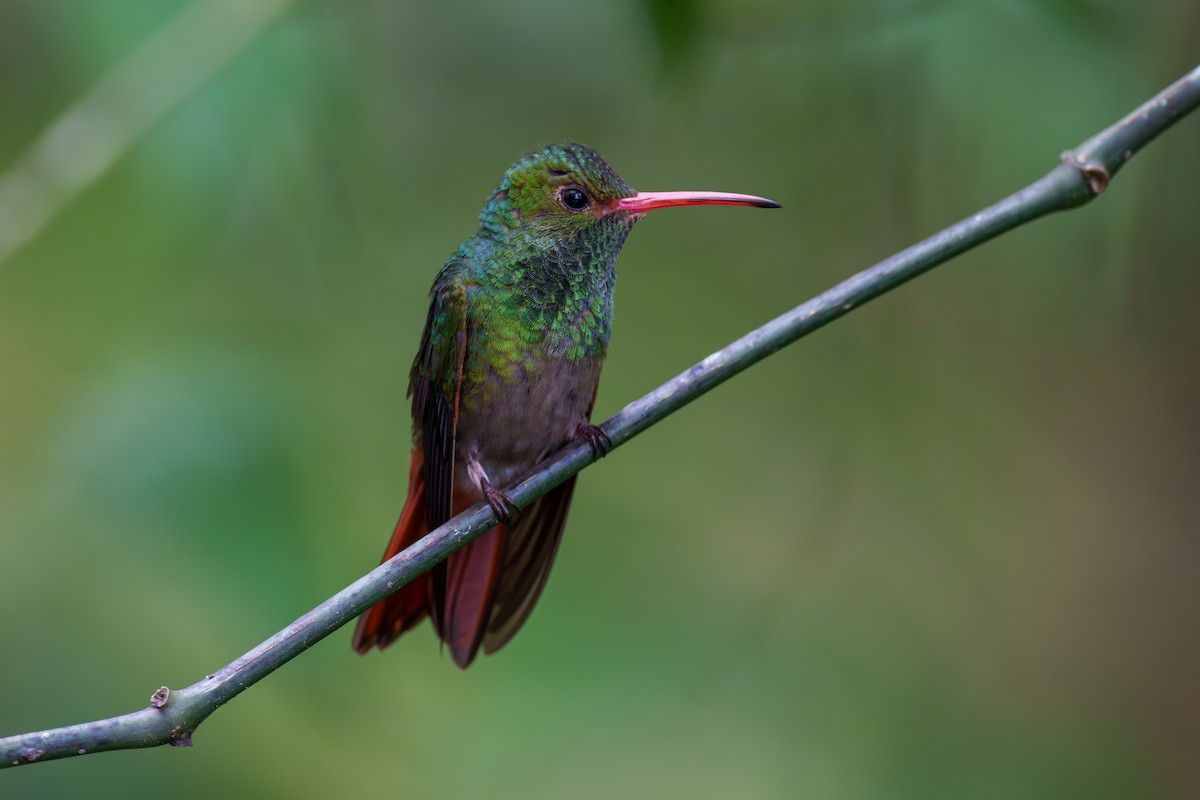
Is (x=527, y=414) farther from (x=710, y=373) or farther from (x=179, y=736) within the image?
(x=179, y=736)

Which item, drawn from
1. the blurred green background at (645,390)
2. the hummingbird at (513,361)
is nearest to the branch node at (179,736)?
the hummingbird at (513,361)

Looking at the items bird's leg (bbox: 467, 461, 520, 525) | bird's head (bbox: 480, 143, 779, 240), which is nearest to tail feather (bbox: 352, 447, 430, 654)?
bird's leg (bbox: 467, 461, 520, 525)

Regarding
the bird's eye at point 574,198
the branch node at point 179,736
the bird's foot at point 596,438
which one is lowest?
the branch node at point 179,736

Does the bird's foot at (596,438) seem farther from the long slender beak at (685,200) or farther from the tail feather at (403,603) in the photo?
the long slender beak at (685,200)

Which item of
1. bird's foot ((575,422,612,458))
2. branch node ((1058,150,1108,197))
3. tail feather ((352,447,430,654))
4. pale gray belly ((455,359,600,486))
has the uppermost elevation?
branch node ((1058,150,1108,197))

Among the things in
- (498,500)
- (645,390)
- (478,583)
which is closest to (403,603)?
(478,583)

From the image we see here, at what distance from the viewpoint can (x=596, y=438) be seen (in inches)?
80.8

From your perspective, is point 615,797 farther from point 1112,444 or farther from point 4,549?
point 1112,444

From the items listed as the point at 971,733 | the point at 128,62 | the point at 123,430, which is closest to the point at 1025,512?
the point at 971,733

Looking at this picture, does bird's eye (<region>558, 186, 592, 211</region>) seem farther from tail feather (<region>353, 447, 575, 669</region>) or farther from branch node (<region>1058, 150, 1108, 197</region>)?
branch node (<region>1058, 150, 1108, 197</region>)

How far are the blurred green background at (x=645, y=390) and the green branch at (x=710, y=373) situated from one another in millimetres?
743

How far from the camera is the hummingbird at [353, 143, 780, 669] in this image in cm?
229

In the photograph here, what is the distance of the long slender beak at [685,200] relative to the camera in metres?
1.84

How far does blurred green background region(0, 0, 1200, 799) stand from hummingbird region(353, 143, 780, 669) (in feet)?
1.02
